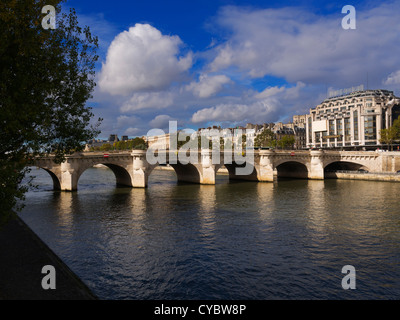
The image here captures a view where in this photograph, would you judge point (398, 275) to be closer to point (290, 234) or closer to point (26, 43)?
point (290, 234)

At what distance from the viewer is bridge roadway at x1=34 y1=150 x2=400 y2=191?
5094 centimetres

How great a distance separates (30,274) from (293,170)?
7456 centimetres

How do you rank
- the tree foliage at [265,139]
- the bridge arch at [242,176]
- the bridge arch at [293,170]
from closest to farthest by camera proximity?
the bridge arch at [242,176] < the bridge arch at [293,170] < the tree foliage at [265,139]

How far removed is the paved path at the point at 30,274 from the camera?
1209 centimetres

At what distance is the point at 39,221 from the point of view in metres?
30.8

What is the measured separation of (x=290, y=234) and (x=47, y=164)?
38486 mm

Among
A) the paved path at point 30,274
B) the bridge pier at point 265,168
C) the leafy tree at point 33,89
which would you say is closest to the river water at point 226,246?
the paved path at point 30,274

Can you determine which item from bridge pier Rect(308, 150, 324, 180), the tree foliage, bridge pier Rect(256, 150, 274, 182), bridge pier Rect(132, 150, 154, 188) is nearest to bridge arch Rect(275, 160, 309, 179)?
bridge pier Rect(308, 150, 324, 180)

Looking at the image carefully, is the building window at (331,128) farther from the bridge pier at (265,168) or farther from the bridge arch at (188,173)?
the bridge arch at (188,173)

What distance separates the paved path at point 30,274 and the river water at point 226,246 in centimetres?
231

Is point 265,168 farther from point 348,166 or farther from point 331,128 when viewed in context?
point 331,128

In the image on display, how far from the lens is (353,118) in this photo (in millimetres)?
121625

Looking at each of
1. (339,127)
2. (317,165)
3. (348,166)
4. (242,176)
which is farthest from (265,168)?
(339,127)

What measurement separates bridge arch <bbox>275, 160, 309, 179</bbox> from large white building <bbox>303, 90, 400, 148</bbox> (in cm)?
5037
